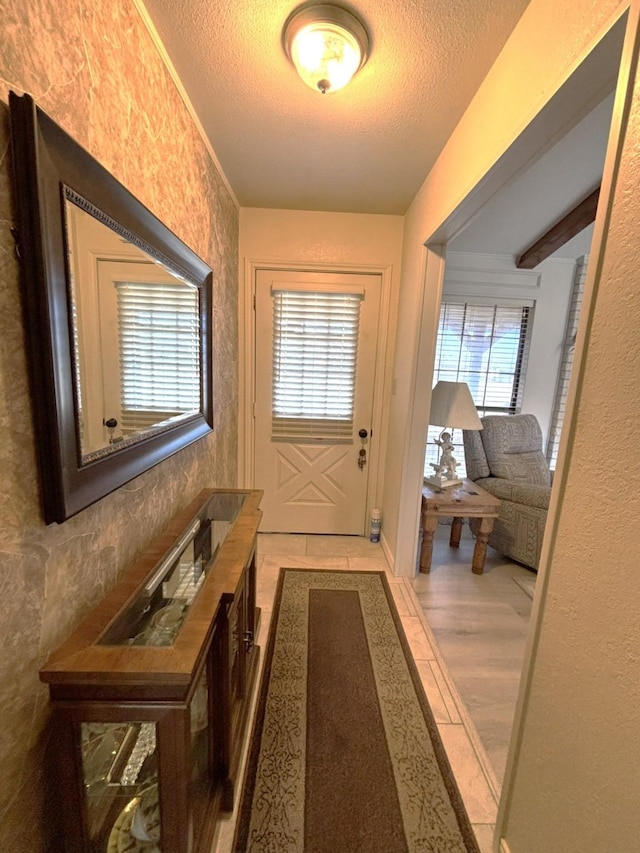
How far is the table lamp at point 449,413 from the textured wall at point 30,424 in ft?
6.23

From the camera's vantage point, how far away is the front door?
9.01ft

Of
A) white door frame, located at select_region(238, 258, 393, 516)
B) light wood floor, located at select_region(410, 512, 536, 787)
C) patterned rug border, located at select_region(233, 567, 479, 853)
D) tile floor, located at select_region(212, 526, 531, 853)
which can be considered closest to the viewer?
patterned rug border, located at select_region(233, 567, 479, 853)

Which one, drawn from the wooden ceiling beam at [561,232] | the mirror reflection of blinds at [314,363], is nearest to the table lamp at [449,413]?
the mirror reflection of blinds at [314,363]

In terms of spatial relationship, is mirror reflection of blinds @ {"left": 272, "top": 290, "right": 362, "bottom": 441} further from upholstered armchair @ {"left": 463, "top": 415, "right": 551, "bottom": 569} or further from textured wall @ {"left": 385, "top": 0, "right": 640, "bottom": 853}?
textured wall @ {"left": 385, "top": 0, "right": 640, "bottom": 853}

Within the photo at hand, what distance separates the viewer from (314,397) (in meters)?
2.88

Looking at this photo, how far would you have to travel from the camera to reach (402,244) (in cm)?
266

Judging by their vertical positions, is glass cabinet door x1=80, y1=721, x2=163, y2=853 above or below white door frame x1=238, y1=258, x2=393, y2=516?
below

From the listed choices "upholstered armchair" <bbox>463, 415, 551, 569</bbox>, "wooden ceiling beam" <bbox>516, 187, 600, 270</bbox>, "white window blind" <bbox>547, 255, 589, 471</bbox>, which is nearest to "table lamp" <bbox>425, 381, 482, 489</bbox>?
"upholstered armchair" <bbox>463, 415, 551, 569</bbox>

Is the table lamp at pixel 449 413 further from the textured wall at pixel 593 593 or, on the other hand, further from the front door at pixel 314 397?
the textured wall at pixel 593 593

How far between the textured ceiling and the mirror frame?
31.6 inches

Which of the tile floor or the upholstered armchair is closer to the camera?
the tile floor

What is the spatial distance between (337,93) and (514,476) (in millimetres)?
2768

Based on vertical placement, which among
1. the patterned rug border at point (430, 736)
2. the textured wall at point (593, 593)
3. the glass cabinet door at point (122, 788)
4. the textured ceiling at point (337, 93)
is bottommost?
the patterned rug border at point (430, 736)

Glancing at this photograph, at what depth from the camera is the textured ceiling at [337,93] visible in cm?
116
